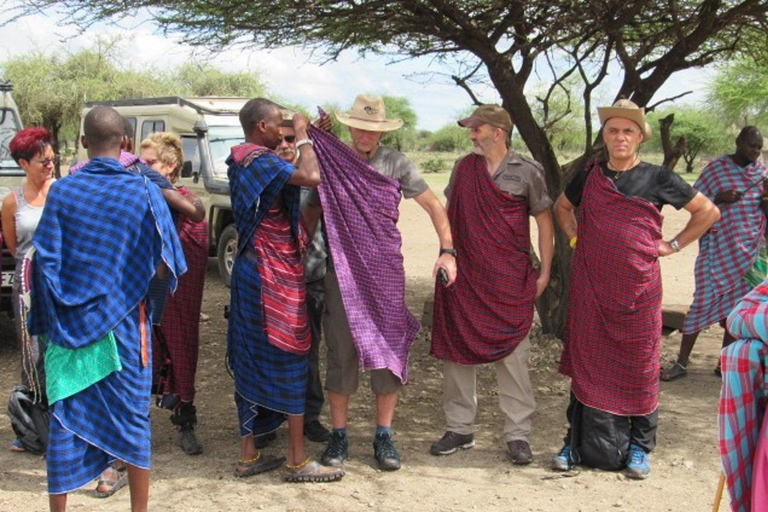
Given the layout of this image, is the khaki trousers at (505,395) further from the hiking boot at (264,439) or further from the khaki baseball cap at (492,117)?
the khaki baseball cap at (492,117)

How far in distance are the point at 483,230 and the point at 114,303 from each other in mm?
1910

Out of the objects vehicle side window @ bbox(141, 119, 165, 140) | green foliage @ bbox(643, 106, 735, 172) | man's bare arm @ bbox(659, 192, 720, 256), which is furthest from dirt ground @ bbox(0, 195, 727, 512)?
green foliage @ bbox(643, 106, 735, 172)

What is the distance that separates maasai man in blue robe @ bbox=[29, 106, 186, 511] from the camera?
3.29 m

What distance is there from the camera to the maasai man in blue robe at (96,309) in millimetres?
3293

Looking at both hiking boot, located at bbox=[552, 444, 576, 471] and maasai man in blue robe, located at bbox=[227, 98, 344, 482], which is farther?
hiking boot, located at bbox=[552, 444, 576, 471]

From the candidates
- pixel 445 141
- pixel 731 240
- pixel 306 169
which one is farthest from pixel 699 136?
pixel 306 169

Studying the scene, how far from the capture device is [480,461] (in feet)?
14.6

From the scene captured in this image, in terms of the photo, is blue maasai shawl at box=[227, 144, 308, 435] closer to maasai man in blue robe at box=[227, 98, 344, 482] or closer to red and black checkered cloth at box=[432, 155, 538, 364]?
maasai man in blue robe at box=[227, 98, 344, 482]

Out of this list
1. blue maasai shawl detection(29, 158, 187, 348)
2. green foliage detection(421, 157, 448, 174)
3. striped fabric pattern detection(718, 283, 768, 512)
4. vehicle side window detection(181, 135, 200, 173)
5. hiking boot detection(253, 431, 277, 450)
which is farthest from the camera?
green foliage detection(421, 157, 448, 174)

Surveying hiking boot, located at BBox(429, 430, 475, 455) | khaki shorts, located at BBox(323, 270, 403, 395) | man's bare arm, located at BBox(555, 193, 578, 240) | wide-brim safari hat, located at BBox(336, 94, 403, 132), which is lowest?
hiking boot, located at BBox(429, 430, 475, 455)

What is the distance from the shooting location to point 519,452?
4.40 meters

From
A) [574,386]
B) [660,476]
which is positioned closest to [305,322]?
[574,386]

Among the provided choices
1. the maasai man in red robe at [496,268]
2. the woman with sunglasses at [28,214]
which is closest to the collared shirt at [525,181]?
the maasai man in red robe at [496,268]

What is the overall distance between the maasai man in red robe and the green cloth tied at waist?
181cm
